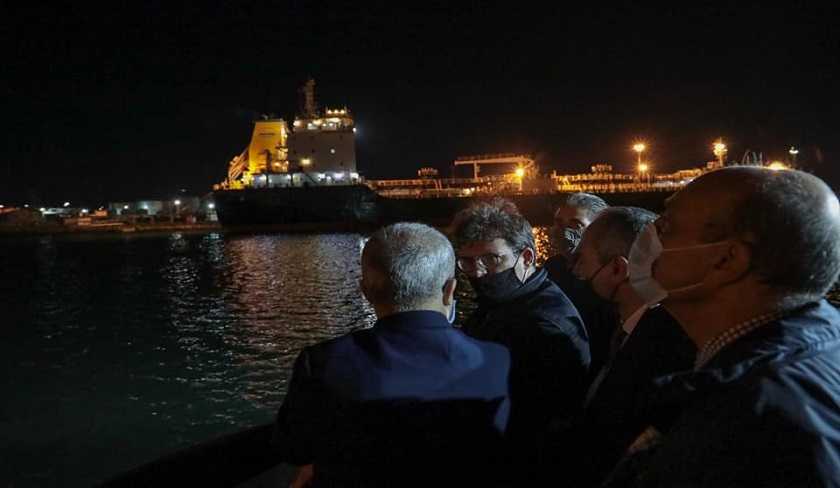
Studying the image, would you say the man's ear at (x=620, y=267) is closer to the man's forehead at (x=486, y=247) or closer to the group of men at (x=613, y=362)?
the group of men at (x=613, y=362)

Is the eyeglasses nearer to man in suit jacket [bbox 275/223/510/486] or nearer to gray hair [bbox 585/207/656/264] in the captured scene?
gray hair [bbox 585/207/656/264]

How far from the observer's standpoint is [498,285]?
2.48m

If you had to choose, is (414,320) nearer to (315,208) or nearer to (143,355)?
(143,355)

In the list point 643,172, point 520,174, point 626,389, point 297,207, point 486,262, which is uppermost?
point 520,174

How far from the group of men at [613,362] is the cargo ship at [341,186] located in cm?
5286

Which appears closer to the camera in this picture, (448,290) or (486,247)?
(448,290)

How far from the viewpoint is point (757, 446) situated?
1030 millimetres

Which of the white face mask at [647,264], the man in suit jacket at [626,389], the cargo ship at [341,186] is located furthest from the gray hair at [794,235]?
the cargo ship at [341,186]

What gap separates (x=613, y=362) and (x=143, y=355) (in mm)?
11629


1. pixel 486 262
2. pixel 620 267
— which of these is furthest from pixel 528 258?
pixel 620 267

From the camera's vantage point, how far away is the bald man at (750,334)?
3.36 feet

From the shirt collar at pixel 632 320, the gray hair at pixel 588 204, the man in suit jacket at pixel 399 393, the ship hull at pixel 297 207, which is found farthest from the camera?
the ship hull at pixel 297 207

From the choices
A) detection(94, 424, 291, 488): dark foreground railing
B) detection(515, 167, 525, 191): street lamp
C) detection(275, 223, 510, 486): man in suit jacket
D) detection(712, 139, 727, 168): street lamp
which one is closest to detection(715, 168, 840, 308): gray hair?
detection(275, 223, 510, 486): man in suit jacket

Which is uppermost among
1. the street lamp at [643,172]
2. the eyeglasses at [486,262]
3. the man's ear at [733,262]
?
the street lamp at [643,172]
